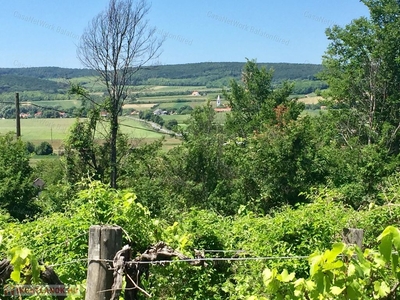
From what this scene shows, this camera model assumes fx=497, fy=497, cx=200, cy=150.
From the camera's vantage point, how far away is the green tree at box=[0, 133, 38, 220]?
16766mm

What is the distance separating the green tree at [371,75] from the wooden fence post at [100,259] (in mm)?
20129

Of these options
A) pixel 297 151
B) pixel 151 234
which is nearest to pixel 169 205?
pixel 297 151

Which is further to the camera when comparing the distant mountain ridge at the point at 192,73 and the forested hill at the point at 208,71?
the forested hill at the point at 208,71

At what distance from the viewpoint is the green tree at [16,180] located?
16766mm

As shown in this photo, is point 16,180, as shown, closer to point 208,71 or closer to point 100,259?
point 100,259

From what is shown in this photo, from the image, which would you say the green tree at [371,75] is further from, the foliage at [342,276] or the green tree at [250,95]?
the foliage at [342,276]

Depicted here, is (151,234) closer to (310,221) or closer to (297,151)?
(310,221)

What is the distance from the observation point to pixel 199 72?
371 feet

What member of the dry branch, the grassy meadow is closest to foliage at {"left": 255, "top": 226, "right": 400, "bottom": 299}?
the dry branch

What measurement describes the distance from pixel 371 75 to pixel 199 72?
92.5 metres

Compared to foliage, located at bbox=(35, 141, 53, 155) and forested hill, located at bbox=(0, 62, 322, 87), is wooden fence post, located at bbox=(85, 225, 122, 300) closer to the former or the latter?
foliage, located at bbox=(35, 141, 53, 155)

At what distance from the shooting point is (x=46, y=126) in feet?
181

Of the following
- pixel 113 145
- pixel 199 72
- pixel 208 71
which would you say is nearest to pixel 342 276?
pixel 113 145

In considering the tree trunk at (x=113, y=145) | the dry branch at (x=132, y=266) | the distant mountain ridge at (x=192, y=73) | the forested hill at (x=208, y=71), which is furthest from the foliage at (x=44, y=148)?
the dry branch at (x=132, y=266)
